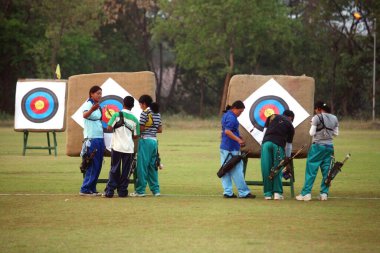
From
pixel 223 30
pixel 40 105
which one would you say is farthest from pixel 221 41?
pixel 40 105

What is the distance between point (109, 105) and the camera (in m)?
21.2

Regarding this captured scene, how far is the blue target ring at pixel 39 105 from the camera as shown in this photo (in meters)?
35.1

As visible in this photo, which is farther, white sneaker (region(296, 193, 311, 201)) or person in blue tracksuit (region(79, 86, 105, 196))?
person in blue tracksuit (region(79, 86, 105, 196))

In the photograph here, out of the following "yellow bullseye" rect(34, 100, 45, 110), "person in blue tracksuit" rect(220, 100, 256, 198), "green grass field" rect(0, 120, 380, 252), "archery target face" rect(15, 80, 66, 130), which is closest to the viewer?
"green grass field" rect(0, 120, 380, 252)

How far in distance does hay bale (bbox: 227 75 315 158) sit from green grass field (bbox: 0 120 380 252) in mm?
1082

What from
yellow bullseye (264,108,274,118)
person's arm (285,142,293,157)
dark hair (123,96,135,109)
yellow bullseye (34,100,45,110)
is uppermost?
yellow bullseye (34,100,45,110)

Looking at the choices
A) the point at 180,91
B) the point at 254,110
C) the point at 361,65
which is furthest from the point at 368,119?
the point at 254,110

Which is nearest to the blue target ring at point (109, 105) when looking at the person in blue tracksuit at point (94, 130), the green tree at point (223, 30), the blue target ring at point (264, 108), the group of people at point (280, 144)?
the person in blue tracksuit at point (94, 130)

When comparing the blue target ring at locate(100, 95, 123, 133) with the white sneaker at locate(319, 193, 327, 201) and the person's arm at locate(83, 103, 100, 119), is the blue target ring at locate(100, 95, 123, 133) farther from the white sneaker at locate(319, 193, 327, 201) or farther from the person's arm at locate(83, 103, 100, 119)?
the white sneaker at locate(319, 193, 327, 201)

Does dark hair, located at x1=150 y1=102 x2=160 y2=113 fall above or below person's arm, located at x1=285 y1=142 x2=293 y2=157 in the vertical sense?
above

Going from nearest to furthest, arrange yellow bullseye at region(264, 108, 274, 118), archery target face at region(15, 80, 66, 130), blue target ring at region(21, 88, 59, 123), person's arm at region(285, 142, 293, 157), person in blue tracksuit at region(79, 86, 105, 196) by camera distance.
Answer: person in blue tracksuit at region(79, 86, 105, 196)
person's arm at region(285, 142, 293, 157)
yellow bullseye at region(264, 108, 274, 118)
archery target face at region(15, 80, 66, 130)
blue target ring at region(21, 88, 59, 123)

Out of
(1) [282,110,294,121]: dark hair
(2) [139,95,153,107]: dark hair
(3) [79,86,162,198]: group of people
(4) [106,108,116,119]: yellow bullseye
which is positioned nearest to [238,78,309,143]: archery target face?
(1) [282,110,294,121]: dark hair

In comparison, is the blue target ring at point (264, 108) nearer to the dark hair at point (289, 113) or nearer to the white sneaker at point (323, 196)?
the dark hair at point (289, 113)

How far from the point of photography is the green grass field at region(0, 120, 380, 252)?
1343cm
